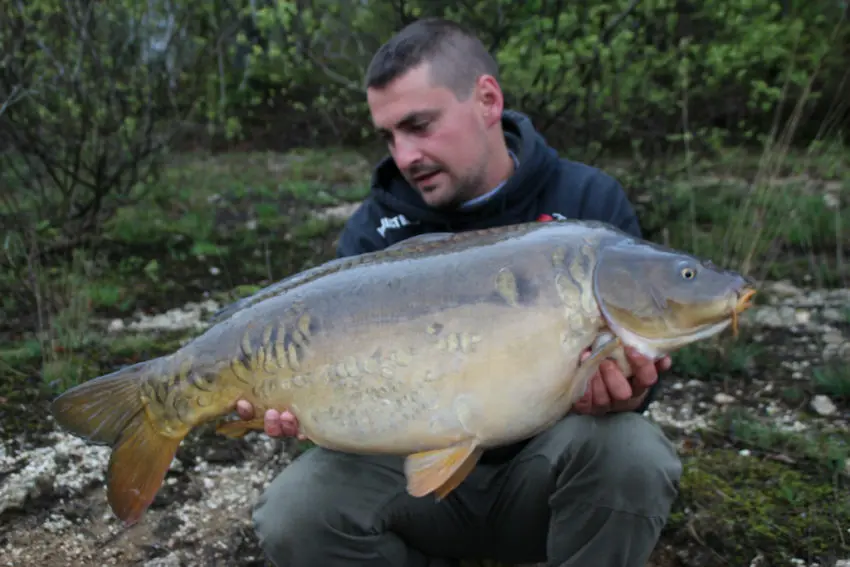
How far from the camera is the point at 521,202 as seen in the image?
1815 mm

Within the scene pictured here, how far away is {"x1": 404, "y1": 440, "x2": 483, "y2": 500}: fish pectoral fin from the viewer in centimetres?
128

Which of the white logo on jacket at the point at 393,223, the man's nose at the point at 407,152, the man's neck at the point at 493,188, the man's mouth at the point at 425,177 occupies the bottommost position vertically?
the white logo on jacket at the point at 393,223

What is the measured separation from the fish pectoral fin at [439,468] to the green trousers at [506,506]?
26cm

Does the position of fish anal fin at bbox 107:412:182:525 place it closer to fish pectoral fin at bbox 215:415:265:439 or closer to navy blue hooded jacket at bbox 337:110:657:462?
fish pectoral fin at bbox 215:415:265:439

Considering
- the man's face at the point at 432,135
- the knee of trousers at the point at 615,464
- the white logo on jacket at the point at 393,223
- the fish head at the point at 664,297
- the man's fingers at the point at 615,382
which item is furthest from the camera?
the white logo on jacket at the point at 393,223

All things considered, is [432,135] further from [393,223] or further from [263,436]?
[263,436]

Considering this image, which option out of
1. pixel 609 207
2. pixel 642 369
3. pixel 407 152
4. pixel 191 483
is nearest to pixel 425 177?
pixel 407 152

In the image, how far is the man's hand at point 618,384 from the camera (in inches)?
52.4

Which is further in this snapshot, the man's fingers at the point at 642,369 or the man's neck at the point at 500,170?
the man's neck at the point at 500,170

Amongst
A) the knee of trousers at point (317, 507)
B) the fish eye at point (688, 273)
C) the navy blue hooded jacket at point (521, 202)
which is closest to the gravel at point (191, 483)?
the knee of trousers at point (317, 507)

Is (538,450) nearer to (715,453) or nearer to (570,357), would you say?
(570,357)

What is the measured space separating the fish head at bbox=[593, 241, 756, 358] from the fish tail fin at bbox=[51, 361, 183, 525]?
27.5 inches

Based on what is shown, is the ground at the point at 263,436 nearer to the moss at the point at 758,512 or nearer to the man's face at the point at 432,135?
the moss at the point at 758,512

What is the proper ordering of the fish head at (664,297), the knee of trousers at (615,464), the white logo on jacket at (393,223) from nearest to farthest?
the fish head at (664,297) → the knee of trousers at (615,464) → the white logo on jacket at (393,223)
